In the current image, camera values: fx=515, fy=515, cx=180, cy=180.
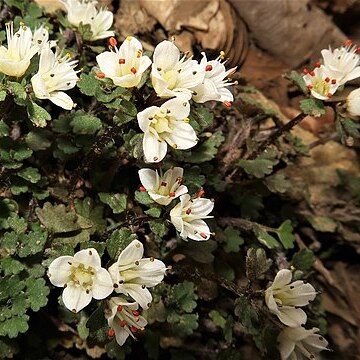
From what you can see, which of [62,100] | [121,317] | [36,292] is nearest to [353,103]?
[62,100]

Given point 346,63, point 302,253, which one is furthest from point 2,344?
point 346,63

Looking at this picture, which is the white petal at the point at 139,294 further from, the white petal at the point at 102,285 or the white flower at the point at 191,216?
the white flower at the point at 191,216

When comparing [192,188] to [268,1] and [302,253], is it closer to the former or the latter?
[302,253]

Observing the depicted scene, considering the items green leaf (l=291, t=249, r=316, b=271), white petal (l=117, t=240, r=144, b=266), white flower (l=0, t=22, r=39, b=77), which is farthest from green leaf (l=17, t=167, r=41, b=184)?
green leaf (l=291, t=249, r=316, b=271)

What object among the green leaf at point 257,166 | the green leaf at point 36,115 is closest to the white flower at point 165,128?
the green leaf at point 36,115

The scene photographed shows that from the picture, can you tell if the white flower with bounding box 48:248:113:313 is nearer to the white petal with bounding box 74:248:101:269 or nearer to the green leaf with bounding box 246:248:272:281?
the white petal with bounding box 74:248:101:269

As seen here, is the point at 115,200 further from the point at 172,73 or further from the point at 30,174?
the point at 172,73

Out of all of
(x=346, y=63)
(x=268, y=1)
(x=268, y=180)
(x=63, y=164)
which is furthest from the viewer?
(x=268, y=1)
